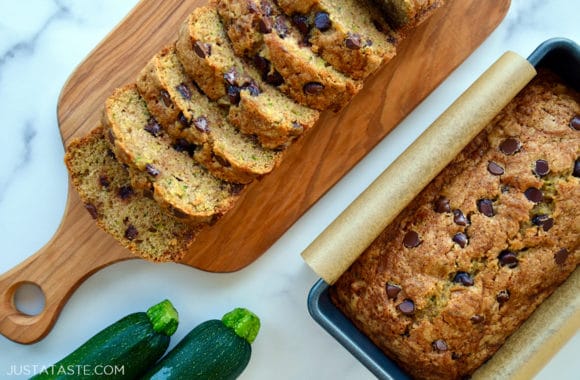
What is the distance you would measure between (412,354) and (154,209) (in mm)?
1442

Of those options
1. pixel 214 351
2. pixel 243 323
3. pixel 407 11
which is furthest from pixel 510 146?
pixel 214 351

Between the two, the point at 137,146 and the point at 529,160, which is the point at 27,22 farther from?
the point at 529,160

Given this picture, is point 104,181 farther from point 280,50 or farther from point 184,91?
point 280,50

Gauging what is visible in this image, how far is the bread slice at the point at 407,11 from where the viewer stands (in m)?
2.64

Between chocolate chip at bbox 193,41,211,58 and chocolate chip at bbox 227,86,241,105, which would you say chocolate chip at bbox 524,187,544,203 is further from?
chocolate chip at bbox 193,41,211,58

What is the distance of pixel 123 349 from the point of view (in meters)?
2.97

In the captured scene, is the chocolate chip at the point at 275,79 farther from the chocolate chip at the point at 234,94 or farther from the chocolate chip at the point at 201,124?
the chocolate chip at the point at 201,124

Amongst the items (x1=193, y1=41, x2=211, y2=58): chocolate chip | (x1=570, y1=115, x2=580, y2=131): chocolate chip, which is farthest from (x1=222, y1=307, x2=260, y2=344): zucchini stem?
(x1=570, y1=115, x2=580, y2=131): chocolate chip

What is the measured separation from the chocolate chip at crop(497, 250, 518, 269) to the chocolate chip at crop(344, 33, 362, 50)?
3.93ft

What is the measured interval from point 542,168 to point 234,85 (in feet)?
4.93

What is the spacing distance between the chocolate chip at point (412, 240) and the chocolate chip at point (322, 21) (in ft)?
3.44

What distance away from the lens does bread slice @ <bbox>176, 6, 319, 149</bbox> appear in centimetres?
256

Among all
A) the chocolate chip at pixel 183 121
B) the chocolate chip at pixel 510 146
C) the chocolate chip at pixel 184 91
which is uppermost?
the chocolate chip at pixel 510 146

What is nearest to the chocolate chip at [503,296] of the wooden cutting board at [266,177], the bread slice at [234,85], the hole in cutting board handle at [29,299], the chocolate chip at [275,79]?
the wooden cutting board at [266,177]
